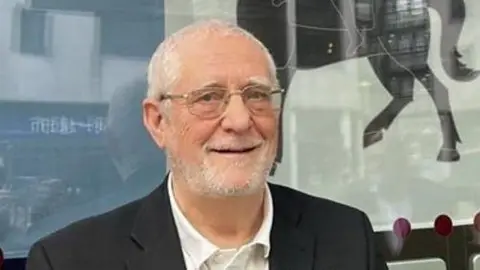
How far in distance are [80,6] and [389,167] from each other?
82 centimetres

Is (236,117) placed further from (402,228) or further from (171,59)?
(402,228)

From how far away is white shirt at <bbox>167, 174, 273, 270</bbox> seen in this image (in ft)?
3.91

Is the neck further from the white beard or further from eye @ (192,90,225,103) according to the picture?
eye @ (192,90,225,103)

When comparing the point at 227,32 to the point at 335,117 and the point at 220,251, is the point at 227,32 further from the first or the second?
the point at 335,117

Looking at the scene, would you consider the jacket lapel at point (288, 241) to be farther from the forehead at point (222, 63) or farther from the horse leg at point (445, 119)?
the horse leg at point (445, 119)

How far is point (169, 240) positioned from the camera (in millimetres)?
1200

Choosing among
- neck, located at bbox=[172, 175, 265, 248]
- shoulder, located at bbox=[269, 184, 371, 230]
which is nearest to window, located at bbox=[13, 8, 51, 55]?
neck, located at bbox=[172, 175, 265, 248]

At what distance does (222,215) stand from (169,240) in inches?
4.0

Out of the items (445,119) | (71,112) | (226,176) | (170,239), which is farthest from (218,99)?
(445,119)

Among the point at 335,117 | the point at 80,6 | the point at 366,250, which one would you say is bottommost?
the point at 366,250

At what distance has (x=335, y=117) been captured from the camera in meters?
1.66

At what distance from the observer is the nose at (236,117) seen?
111 centimetres

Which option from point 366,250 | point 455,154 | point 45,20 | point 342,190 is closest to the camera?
point 366,250

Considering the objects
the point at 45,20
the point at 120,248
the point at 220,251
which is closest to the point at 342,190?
the point at 220,251
